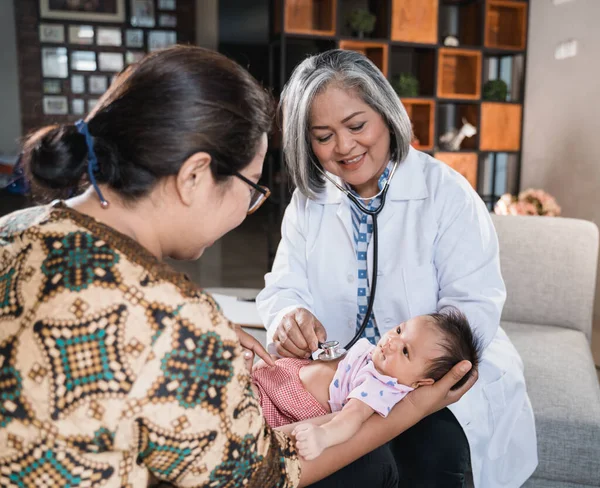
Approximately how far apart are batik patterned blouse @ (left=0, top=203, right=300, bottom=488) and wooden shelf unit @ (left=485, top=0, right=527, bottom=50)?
4410 millimetres

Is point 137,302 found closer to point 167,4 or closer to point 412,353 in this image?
point 412,353

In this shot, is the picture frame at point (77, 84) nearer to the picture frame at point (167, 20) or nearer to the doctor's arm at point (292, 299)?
the picture frame at point (167, 20)

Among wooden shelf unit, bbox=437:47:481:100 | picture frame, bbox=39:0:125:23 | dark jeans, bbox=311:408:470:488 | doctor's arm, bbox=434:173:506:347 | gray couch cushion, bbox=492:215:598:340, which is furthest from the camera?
picture frame, bbox=39:0:125:23

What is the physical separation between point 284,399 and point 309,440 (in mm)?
341

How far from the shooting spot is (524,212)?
3.07 meters

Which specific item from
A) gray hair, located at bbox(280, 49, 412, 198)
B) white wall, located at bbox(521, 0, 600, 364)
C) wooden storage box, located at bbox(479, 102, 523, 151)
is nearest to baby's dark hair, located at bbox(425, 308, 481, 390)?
gray hair, located at bbox(280, 49, 412, 198)

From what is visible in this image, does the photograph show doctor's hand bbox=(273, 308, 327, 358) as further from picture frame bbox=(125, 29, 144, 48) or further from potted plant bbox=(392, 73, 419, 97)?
picture frame bbox=(125, 29, 144, 48)

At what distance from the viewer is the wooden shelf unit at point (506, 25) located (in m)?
4.59

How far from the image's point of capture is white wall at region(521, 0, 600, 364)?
12.2 feet

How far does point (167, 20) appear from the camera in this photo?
7.59 meters

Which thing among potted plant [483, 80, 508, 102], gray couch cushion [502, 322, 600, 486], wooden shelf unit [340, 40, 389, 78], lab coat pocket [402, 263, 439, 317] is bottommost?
gray couch cushion [502, 322, 600, 486]

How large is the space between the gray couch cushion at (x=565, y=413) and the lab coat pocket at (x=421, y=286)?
45 cm


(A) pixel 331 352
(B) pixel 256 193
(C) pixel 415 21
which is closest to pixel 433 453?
(A) pixel 331 352

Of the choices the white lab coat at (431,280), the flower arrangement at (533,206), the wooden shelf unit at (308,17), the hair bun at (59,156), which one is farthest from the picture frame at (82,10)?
the hair bun at (59,156)
